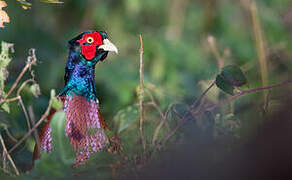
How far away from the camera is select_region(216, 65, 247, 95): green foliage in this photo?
1.81 m

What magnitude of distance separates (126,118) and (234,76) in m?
0.61

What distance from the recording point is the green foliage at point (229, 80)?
5.94 feet

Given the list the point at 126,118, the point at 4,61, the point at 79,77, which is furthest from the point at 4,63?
the point at 126,118

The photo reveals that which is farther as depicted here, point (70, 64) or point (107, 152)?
point (70, 64)

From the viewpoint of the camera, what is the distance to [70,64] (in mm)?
2283

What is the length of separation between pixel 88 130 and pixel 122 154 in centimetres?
35

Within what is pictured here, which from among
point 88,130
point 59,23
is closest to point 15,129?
point 88,130

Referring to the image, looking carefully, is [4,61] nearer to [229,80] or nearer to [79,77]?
[79,77]

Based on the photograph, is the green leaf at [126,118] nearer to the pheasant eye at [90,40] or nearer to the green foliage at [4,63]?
the pheasant eye at [90,40]

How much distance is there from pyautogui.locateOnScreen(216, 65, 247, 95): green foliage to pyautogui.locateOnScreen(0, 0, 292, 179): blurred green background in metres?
2.36

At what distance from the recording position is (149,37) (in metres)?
4.92

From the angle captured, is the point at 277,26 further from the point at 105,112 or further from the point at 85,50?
the point at 85,50

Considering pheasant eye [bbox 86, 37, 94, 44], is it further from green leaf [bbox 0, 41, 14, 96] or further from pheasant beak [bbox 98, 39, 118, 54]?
green leaf [bbox 0, 41, 14, 96]

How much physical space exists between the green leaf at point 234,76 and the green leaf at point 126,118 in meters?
0.55
